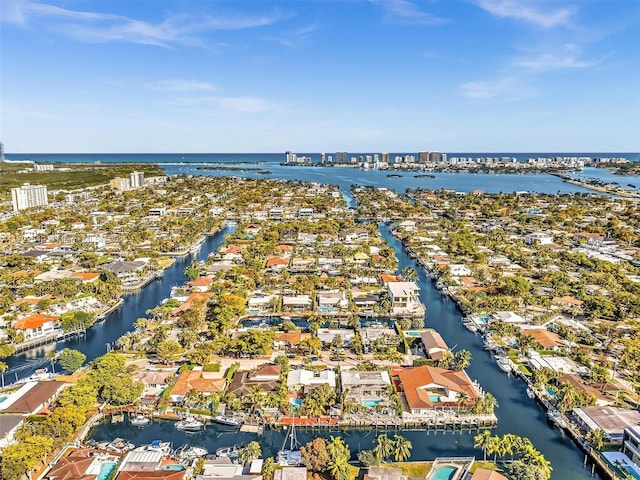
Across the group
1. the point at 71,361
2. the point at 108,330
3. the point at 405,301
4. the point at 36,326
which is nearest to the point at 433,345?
the point at 405,301

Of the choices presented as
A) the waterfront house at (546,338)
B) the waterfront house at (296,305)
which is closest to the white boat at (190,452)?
the waterfront house at (296,305)

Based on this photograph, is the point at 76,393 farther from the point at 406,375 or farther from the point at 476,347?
the point at 476,347

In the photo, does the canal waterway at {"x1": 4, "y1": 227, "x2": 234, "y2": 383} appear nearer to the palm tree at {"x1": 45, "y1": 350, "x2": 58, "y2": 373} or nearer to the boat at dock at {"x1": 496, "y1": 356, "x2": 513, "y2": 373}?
the palm tree at {"x1": 45, "y1": 350, "x2": 58, "y2": 373}

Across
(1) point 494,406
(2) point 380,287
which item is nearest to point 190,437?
(1) point 494,406

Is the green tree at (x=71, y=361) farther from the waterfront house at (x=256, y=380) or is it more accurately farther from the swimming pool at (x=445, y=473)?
the swimming pool at (x=445, y=473)

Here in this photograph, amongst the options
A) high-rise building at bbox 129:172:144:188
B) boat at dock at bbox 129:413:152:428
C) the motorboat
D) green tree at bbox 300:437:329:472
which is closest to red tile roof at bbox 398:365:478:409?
green tree at bbox 300:437:329:472
